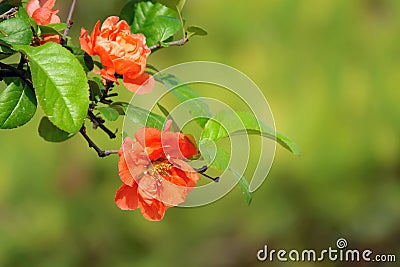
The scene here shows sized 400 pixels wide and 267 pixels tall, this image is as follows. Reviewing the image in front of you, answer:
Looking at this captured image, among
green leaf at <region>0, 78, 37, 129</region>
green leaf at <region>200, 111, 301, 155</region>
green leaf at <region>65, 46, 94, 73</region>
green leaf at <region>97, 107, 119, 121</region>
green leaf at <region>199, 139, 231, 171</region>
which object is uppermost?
green leaf at <region>65, 46, 94, 73</region>

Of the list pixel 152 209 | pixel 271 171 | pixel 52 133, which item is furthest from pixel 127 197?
pixel 271 171

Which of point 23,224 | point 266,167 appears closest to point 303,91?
point 23,224

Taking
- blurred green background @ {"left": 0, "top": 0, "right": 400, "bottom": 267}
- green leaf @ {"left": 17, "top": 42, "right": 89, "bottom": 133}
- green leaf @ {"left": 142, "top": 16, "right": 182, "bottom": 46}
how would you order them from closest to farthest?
green leaf @ {"left": 17, "top": 42, "right": 89, "bottom": 133}
green leaf @ {"left": 142, "top": 16, "right": 182, "bottom": 46}
blurred green background @ {"left": 0, "top": 0, "right": 400, "bottom": 267}

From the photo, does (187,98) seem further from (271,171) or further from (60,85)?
(271,171)

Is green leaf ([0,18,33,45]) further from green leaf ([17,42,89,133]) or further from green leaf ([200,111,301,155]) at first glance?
green leaf ([200,111,301,155])

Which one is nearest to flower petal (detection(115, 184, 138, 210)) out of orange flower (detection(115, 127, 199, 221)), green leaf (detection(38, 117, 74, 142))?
orange flower (detection(115, 127, 199, 221))

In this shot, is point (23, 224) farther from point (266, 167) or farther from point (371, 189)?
point (266, 167)

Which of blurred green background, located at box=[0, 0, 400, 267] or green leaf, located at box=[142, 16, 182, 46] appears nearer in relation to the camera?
green leaf, located at box=[142, 16, 182, 46]
